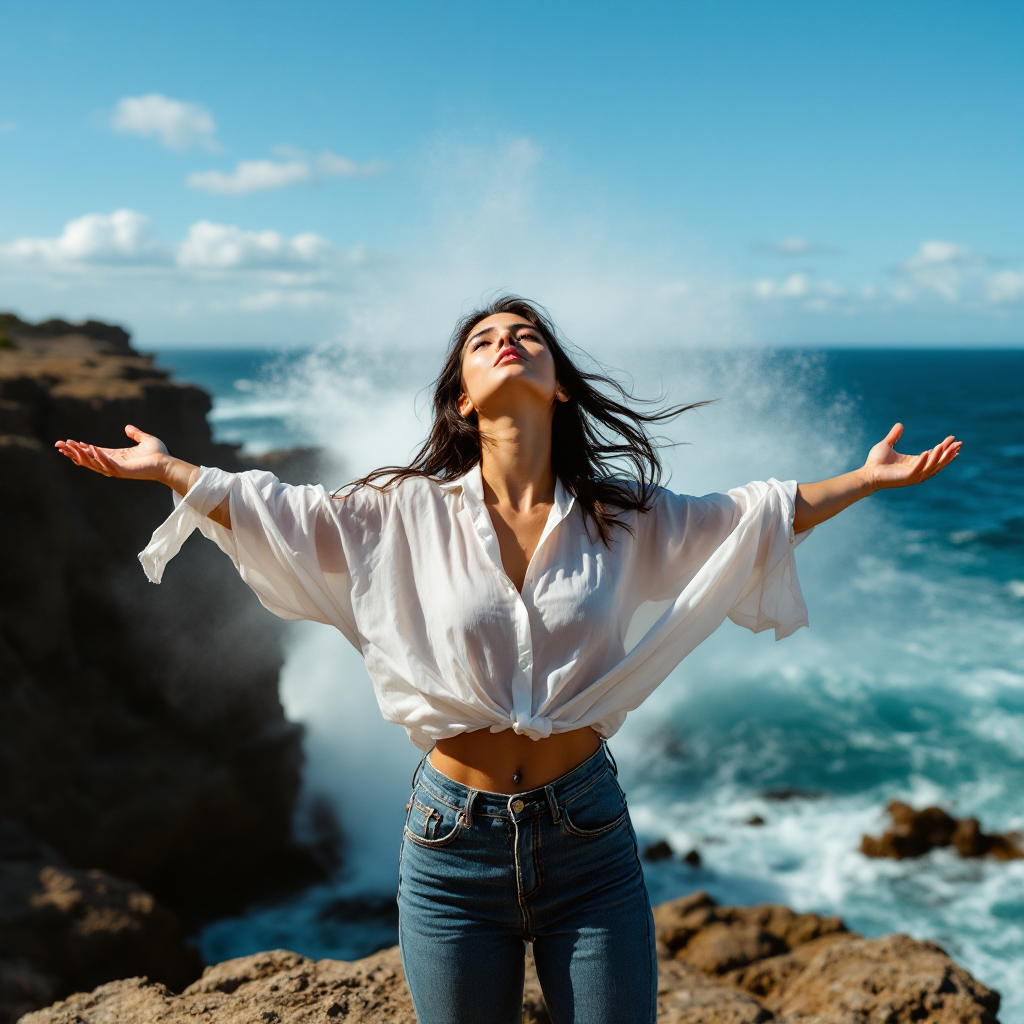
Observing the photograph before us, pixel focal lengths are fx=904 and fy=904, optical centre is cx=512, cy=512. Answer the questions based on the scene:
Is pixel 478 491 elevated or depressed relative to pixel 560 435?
depressed

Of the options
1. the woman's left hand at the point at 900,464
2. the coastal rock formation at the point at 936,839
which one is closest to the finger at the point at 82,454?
the woman's left hand at the point at 900,464

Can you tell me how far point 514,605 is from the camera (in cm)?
255

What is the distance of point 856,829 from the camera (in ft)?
42.4

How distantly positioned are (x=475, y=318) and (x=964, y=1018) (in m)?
3.70

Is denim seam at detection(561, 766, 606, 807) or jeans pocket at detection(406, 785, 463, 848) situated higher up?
denim seam at detection(561, 766, 606, 807)

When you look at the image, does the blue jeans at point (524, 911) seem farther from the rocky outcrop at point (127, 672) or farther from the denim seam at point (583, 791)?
the rocky outcrop at point (127, 672)

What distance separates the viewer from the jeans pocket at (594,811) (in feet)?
7.95

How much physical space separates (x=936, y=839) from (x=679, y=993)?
30.6 feet

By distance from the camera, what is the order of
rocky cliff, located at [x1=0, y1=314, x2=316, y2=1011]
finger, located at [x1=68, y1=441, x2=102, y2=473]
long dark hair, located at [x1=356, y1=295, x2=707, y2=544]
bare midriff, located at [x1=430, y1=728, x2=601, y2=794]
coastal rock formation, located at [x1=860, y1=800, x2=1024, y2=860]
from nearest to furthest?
bare midriff, located at [x1=430, y1=728, x2=601, y2=794] < finger, located at [x1=68, y1=441, x2=102, y2=473] < long dark hair, located at [x1=356, y1=295, x2=707, y2=544] < rocky cliff, located at [x1=0, y1=314, x2=316, y2=1011] < coastal rock formation, located at [x1=860, y1=800, x2=1024, y2=860]

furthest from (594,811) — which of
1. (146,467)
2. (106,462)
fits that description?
(106,462)

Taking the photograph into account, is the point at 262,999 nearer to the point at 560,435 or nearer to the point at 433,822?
the point at 433,822

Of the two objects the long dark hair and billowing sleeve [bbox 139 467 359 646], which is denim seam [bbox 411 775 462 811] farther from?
the long dark hair

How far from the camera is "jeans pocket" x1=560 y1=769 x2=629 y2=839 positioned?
2422 mm

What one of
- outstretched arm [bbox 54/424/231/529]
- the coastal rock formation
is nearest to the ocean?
→ the coastal rock formation
